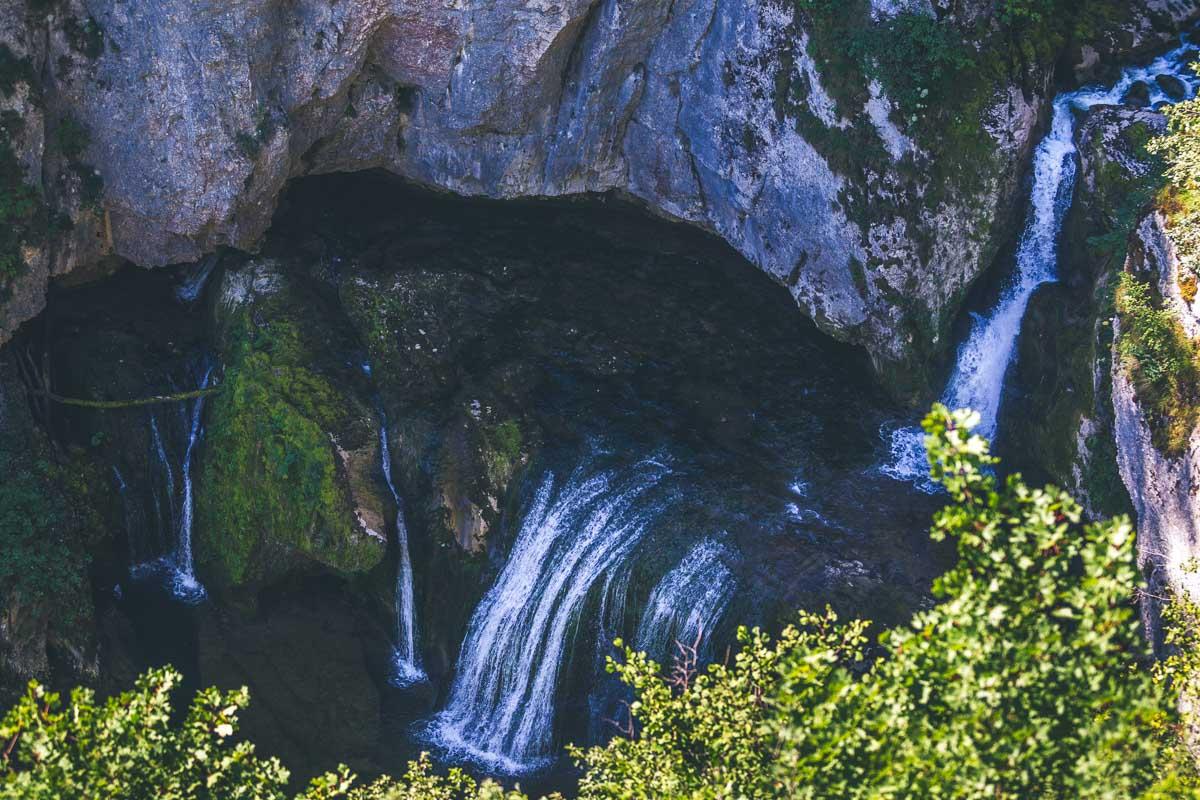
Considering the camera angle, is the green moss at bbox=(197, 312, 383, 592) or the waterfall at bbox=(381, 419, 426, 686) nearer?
the waterfall at bbox=(381, 419, 426, 686)

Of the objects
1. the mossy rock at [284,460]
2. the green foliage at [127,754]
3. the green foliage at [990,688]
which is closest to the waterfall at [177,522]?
the mossy rock at [284,460]

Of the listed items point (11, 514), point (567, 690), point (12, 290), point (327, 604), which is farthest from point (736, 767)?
point (12, 290)

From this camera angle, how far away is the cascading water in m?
19.1

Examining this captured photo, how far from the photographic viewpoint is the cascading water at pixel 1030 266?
19.1 meters

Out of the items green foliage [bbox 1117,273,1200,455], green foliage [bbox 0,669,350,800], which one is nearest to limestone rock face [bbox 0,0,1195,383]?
green foliage [bbox 1117,273,1200,455]

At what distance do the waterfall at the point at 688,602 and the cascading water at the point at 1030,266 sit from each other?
12.3ft

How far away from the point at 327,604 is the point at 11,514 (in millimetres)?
5293

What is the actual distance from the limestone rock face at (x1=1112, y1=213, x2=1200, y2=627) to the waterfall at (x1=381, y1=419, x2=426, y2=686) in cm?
1134

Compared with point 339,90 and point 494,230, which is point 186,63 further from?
point 494,230

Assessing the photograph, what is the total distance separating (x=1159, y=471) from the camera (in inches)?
600

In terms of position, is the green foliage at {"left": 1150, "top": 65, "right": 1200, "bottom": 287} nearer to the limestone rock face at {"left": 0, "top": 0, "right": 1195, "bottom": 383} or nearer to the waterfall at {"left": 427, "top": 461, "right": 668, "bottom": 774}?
the limestone rock face at {"left": 0, "top": 0, "right": 1195, "bottom": 383}

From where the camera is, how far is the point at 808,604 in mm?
16656

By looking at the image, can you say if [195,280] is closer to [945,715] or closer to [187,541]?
[187,541]

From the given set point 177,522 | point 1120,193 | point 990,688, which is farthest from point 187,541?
point 1120,193
